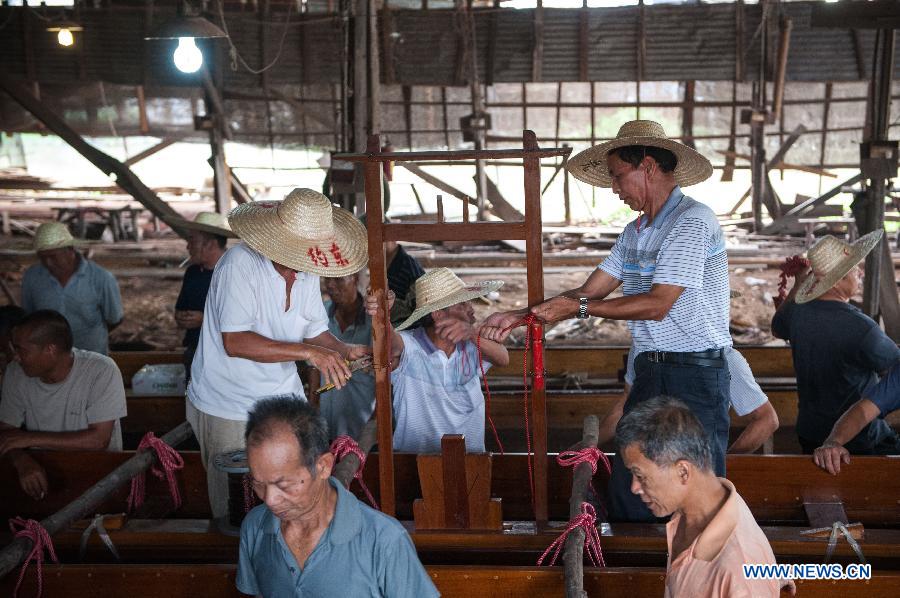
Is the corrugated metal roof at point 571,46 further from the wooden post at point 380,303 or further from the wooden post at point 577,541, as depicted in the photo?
the wooden post at point 380,303

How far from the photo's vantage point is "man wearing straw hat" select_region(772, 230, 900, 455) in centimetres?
413

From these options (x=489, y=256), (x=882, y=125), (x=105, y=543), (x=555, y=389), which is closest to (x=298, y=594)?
(x=105, y=543)

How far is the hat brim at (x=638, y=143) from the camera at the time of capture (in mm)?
3359

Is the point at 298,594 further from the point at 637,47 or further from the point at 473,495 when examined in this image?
the point at 637,47

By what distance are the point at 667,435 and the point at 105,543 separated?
2.34 meters

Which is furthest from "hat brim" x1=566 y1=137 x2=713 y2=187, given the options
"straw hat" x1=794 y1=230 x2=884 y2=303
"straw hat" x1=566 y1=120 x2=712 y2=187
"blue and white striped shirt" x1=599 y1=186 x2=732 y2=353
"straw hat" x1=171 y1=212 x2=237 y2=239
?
"straw hat" x1=171 y1=212 x2=237 y2=239

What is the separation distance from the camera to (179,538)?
3.61 meters

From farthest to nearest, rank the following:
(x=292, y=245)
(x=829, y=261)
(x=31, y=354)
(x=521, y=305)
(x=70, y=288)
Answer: (x=521, y=305) → (x=70, y=288) → (x=829, y=261) → (x=31, y=354) → (x=292, y=245)

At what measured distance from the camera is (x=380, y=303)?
10.5 ft

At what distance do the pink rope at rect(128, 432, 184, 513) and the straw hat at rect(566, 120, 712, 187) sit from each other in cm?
206

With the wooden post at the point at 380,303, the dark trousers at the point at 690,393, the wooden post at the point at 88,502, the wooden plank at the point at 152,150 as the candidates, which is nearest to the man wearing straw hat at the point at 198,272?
the wooden post at the point at 88,502

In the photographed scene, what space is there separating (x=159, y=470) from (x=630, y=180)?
235 centimetres

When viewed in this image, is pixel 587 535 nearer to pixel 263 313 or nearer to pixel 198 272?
pixel 263 313

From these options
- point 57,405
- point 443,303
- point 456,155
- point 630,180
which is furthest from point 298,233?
point 57,405
